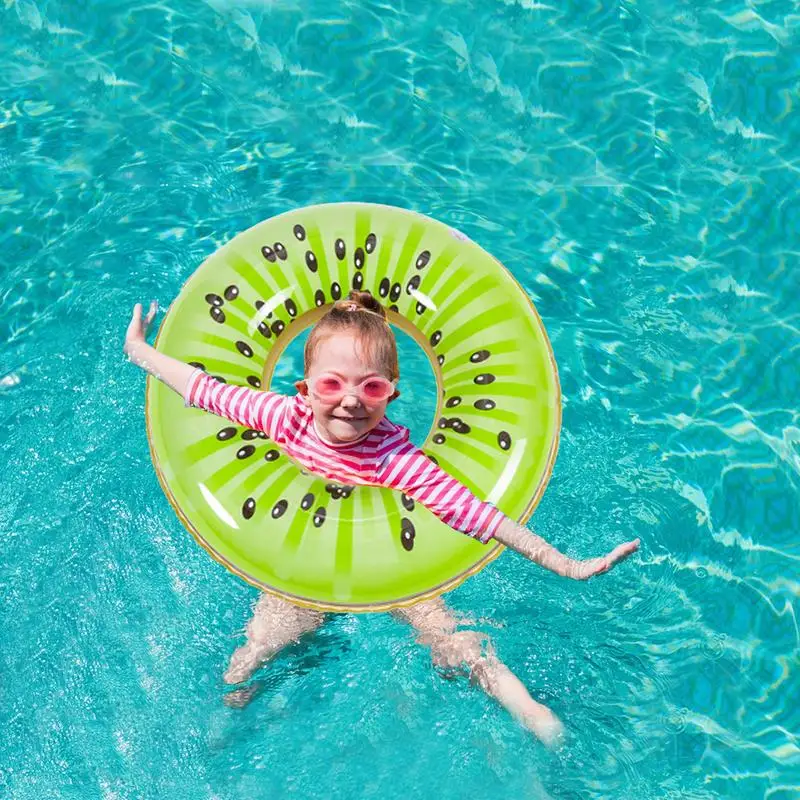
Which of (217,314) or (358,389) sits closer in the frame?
(358,389)

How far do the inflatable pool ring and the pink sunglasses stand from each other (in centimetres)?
69

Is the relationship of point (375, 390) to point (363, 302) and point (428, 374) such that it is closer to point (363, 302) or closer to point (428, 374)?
point (363, 302)

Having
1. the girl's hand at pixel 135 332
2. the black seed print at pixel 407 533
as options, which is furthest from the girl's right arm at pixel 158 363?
the black seed print at pixel 407 533

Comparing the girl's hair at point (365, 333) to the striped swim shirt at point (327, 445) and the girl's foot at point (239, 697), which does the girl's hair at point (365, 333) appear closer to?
the striped swim shirt at point (327, 445)

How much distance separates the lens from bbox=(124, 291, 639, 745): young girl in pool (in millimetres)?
3959

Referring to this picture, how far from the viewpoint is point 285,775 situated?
4773 millimetres

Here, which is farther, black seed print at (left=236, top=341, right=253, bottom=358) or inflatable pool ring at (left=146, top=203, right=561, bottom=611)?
black seed print at (left=236, top=341, right=253, bottom=358)

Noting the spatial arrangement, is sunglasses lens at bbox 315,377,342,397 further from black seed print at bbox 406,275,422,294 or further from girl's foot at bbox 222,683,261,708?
girl's foot at bbox 222,683,261,708

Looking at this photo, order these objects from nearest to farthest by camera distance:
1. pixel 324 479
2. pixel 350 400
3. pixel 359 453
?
pixel 350 400 < pixel 359 453 < pixel 324 479

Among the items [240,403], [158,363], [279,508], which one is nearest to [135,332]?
[158,363]

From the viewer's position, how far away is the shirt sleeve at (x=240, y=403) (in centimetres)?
439

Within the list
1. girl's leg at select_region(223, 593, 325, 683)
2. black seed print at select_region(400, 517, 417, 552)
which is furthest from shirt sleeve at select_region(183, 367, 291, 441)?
Answer: girl's leg at select_region(223, 593, 325, 683)

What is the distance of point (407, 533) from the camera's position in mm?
4438

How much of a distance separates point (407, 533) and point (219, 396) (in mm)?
915
